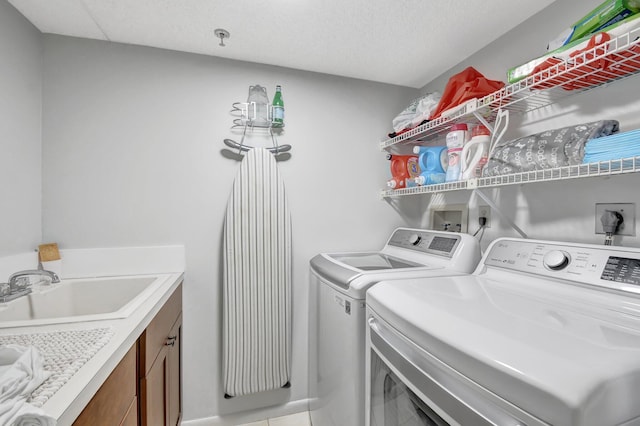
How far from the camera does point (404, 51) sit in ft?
5.65

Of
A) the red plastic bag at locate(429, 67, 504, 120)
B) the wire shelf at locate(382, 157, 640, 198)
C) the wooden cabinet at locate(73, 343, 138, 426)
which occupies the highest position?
the red plastic bag at locate(429, 67, 504, 120)

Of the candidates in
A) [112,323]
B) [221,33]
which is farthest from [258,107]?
[112,323]

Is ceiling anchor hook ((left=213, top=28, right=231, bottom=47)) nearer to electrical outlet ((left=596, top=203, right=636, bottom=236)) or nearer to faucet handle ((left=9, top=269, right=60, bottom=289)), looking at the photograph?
faucet handle ((left=9, top=269, right=60, bottom=289))

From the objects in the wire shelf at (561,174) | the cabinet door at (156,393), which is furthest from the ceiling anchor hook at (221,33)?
the cabinet door at (156,393)

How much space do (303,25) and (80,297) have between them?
186 centimetres

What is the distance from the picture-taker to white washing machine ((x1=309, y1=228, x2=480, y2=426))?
1201 millimetres

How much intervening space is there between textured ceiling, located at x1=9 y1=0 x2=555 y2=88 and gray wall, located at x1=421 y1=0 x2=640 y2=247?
9 centimetres

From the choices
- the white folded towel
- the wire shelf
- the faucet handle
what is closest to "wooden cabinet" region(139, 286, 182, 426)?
the white folded towel

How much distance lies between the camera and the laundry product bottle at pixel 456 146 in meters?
1.44

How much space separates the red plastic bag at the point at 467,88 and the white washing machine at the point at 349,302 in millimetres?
699

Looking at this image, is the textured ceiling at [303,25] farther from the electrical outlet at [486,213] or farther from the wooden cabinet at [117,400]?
the wooden cabinet at [117,400]

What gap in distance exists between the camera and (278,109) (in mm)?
1803

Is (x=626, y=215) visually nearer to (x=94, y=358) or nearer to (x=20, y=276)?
(x=94, y=358)

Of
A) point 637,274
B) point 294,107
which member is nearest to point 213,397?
point 294,107
